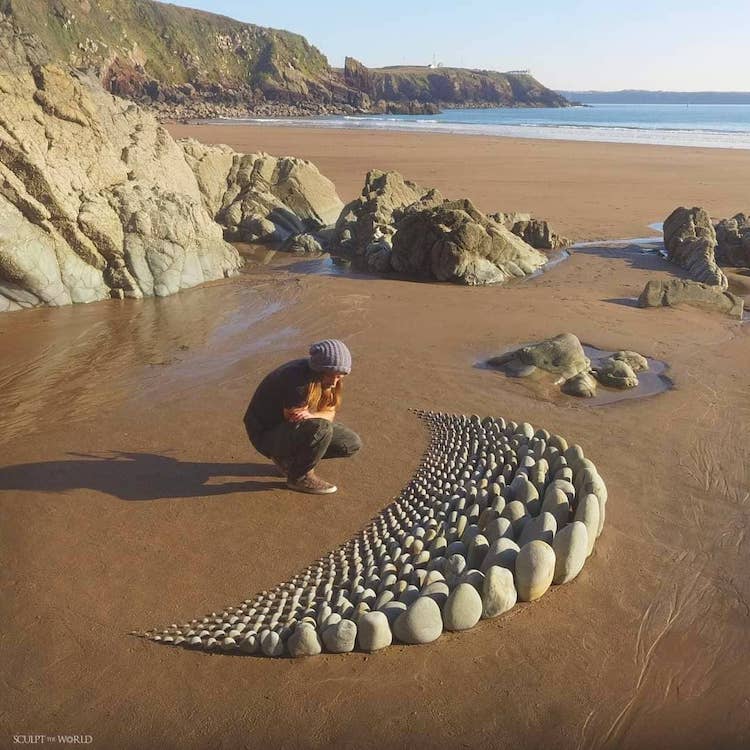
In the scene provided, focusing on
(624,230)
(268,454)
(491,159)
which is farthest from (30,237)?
(491,159)

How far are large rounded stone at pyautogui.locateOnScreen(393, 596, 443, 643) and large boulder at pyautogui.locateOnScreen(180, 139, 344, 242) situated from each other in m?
12.3

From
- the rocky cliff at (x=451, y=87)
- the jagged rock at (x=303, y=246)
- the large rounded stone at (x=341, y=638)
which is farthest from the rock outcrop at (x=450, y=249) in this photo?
the rocky cliff at (x=451, y=87)

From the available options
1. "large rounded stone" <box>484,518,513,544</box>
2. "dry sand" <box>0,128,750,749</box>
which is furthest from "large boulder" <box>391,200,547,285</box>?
"large rounded stone" <box>484,518,513,544</box>

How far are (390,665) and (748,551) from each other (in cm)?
250

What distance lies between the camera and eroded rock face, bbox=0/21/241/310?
9.60m

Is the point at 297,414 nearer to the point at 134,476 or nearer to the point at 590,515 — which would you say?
the point at 134,476

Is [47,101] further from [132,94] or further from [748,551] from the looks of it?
[132,94]

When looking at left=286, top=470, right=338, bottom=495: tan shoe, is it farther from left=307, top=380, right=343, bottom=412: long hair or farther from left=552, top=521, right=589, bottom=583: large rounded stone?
left=552, top=521, right=589, bottom=583: large rounded stone

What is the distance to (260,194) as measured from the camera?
1584 centimetres

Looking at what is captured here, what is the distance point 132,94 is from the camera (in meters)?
78.8

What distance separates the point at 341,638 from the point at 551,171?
2711 centimetres

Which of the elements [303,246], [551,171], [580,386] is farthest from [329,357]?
[551,171]

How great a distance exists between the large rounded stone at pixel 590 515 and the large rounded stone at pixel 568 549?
0.22 metres

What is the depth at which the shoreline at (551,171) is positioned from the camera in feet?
64.2
